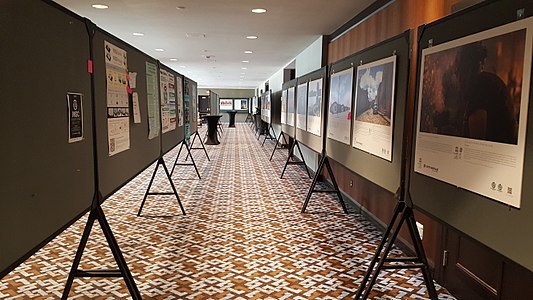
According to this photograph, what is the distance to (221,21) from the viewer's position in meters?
5.91

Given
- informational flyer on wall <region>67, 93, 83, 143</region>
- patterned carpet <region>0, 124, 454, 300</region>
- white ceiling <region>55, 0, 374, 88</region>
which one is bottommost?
patterned carpet <region>0, 124, 454, 300</region>

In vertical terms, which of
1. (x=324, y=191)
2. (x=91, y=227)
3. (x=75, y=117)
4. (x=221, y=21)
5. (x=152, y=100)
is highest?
(x=221, y=21)

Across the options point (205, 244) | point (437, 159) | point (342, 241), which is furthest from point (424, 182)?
point (205, 244)

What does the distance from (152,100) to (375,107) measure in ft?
6.92

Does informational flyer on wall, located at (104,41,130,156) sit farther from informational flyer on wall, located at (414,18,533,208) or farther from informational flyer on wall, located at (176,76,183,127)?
informational flyer on wall, located at (176,76,183,127)

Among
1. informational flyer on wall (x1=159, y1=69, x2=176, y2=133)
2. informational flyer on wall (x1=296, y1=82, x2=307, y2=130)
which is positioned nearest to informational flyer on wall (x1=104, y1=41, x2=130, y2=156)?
informational flyer on wall (x1=159, y1=69, x2=176, y2=133)

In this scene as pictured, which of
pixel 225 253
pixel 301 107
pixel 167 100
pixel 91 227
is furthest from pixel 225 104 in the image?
pixel 91 227

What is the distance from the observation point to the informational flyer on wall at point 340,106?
388cm

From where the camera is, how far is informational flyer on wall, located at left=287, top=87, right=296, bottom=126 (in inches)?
295

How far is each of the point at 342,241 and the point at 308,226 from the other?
56cm

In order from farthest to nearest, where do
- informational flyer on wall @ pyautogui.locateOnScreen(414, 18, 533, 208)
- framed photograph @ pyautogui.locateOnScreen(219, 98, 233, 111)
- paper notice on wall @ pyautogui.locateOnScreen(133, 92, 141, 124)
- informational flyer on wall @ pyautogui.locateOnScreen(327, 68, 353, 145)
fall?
framed photograph @ pyautogui.locateOnScreen(219, 98, 233, 111), informational flyer on wall @ pyautogui.locateOnScreen(327, 68, 353, 145), paper notice on wall @ pyautogui.locateOnScreen(133, 92, 141, 124), informational flyer on wall @ pyautogui.locateOnScreen(414, 18, 533, 208)

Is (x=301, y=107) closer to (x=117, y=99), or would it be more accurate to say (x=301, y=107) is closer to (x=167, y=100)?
(x=167, y=100)

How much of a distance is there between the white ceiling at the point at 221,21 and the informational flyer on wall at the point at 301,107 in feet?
3.19

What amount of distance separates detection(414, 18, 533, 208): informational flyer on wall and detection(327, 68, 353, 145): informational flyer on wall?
1586mm
